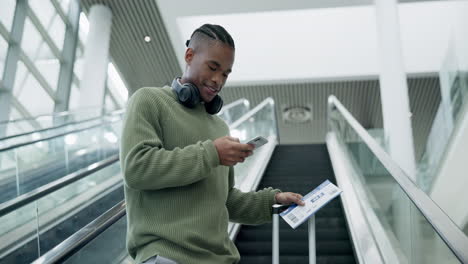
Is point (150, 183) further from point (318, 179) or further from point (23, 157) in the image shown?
point (318, 179)

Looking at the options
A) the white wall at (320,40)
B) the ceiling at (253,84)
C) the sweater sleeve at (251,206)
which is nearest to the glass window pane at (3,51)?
the ceiling at (253,84)

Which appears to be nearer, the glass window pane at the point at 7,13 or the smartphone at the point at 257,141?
the smartphone at the point at 257,141

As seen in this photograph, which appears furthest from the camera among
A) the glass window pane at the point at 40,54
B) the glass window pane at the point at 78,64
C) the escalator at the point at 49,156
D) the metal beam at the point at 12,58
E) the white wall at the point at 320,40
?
the white wall at the point at 320,40

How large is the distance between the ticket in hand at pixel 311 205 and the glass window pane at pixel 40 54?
948cm

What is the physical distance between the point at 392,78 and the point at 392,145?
4.46 feet

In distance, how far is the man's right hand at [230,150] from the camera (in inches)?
56.9

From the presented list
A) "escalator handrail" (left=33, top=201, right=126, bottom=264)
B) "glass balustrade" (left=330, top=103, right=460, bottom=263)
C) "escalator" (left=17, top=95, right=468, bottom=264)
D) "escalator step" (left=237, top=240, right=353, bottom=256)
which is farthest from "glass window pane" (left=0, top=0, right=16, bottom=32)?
"escalator handrail" (left=33, top=201, right=126, bottom=264)

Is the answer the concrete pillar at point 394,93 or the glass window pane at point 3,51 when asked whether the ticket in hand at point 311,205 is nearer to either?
the concrete pillar at point 394,93

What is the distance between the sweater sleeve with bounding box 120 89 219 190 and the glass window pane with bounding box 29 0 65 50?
10.2 m

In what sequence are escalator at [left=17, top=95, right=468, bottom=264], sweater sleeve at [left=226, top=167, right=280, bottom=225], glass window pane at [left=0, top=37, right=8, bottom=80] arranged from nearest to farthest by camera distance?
sweater sleeve at [left=226, top=167, right=280, bottom=225], escalator at [left=17, top=95, right=468, bottom=264], glass window pane at [left=0, top=37, right=8, bottom=80]

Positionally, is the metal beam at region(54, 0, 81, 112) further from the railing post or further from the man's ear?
the man's ear

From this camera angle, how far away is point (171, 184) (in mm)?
1421

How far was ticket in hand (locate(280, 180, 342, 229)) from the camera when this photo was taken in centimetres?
177

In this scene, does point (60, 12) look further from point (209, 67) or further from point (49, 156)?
point (209, 67)
